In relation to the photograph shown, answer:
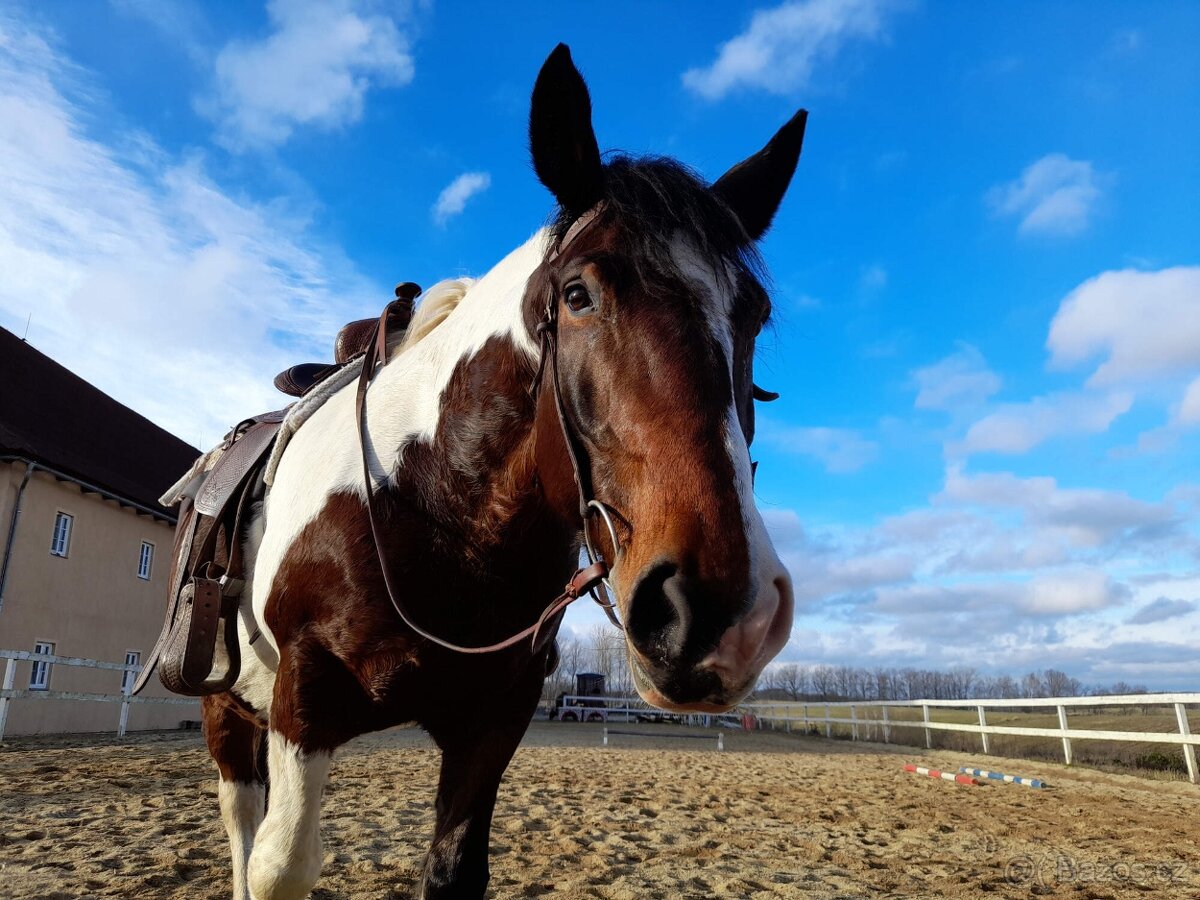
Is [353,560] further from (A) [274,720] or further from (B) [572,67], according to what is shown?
(B) [572,67]

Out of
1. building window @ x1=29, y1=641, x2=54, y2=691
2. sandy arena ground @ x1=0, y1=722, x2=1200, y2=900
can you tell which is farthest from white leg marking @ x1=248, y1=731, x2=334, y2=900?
building window @ x1=29, y1=641, x2=54, y2=691

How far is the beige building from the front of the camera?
56.1 ft

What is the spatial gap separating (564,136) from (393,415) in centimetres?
108

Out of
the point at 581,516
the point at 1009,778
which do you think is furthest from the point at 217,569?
the point at 1009,778

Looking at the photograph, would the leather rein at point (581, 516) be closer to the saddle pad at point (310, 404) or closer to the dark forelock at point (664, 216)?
the dark forelock at point (664, 216)

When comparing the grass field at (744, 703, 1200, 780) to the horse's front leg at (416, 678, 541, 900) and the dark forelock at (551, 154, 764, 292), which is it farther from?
the dark forelock at (551, 154, 764, 292)

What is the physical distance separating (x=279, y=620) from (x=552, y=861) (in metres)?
4.07

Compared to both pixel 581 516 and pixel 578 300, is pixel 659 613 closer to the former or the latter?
pixel 581 516

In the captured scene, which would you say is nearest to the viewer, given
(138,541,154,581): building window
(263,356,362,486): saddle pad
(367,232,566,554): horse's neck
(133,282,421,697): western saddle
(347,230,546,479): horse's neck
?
(367,232,566,554): horse's neck

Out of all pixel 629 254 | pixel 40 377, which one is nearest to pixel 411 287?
pixel 629 254

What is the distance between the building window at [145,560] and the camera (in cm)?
2166

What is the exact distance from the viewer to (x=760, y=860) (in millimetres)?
5809

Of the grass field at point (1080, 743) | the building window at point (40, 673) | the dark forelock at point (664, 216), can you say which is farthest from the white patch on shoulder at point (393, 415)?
the building window at point (40, 673)

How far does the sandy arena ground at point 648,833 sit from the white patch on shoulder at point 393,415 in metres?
3.03
